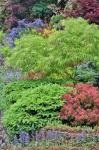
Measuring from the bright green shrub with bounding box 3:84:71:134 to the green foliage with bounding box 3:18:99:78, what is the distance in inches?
59.3

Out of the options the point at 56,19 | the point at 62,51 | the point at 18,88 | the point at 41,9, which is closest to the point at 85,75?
the point at 62,51

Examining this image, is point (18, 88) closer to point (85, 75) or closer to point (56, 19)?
point (85, 75)

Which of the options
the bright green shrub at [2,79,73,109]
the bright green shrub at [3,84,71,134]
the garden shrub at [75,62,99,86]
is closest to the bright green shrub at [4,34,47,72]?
the bright green shrub at [2,79,73,109]

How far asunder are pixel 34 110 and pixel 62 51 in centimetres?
259

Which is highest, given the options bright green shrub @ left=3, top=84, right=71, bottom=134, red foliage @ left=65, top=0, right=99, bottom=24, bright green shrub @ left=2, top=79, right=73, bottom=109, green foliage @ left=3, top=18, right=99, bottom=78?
green foliage @ left=3, top=18, right=99, bottom=78

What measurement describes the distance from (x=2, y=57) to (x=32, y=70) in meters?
5.66

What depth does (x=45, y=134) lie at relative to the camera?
41.5 feet

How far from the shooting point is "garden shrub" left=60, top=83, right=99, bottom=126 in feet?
42.9

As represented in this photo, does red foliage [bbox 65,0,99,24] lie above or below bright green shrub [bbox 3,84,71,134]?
below

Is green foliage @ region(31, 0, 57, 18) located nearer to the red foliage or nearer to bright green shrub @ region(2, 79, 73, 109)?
the red foliage

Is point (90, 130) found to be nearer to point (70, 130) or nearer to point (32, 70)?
point (70, 130)

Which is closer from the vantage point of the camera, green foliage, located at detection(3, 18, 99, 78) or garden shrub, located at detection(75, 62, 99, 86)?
green foliage, located at detection(3, 18, 99, 78)

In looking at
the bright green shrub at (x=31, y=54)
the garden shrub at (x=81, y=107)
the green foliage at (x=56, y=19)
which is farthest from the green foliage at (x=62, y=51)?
the green foliage at (x=56, y=19)

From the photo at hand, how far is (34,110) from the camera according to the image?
44.8ft
